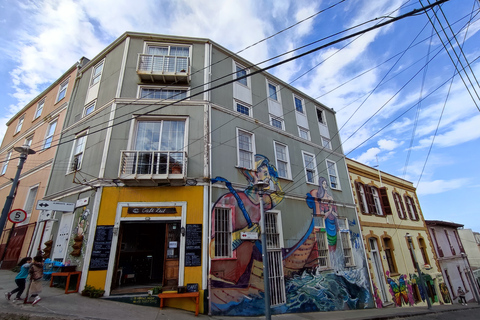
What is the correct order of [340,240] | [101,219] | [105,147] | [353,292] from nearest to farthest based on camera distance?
[101,219] < [105,147] < [353,292] < [340,240]

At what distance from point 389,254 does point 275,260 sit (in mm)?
11234

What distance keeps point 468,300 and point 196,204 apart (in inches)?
1063

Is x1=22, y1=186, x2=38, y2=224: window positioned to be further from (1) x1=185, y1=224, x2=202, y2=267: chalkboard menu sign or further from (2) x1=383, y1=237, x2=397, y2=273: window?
(2) x1=383, y1=237, x2=397, y2=273: window

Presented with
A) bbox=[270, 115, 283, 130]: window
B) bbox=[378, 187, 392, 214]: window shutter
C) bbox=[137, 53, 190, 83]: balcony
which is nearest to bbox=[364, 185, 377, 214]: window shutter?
bbox=[378, 187, 392, 214]: window shutter

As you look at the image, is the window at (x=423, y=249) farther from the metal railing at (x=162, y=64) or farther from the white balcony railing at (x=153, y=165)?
the metal railing at (x=162, y=64)

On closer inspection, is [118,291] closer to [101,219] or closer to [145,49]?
[101,219]

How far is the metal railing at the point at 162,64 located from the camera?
11.4 m

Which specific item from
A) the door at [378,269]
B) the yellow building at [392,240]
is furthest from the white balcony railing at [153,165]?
the door at [378,269]

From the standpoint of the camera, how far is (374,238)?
16562 millimetres

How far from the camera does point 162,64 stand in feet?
37.7

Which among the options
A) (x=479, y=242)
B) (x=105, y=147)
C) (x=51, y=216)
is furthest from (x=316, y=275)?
(x=479, y=242)

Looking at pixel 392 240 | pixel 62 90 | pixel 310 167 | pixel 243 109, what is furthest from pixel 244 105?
pixel 392 240

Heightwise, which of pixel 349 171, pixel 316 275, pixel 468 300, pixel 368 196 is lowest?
pixel 468 300

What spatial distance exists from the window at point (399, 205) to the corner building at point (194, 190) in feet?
24.6
